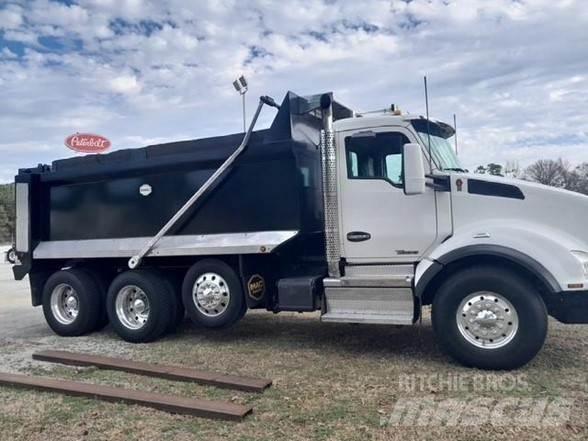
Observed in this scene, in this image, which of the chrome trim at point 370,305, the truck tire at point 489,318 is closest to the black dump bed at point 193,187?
the chrome trim at point 370,305

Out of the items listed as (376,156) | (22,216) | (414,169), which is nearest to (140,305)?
(22,216)

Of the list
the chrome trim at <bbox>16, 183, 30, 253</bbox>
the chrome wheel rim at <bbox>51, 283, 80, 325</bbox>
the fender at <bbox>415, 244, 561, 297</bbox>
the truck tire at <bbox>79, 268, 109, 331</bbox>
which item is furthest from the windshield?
the chrome trim at <bbox>16, 183, 30, 253</bbox>

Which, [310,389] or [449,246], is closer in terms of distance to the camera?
[310,389]

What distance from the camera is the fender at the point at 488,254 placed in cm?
490

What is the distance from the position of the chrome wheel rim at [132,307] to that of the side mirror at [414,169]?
376 cm

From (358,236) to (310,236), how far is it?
2.26ft

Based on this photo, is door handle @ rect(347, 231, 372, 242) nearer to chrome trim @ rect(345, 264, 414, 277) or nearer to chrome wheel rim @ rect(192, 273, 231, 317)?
chrome trim @ rect(345, 264, 414, 277)

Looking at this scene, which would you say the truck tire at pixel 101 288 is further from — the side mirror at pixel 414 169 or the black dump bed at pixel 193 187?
the side mirror at pixel 414 169

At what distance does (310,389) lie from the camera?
4.79m

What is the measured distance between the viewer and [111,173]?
729 cm

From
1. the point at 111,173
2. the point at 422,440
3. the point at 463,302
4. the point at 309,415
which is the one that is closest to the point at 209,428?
the point at 309,415

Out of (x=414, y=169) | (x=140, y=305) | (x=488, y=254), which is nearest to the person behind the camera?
(x=488, y=254)

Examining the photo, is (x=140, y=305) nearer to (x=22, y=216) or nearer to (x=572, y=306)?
(x=22, y=216)

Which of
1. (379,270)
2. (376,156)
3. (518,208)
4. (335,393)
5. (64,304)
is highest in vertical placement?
(376,156)
